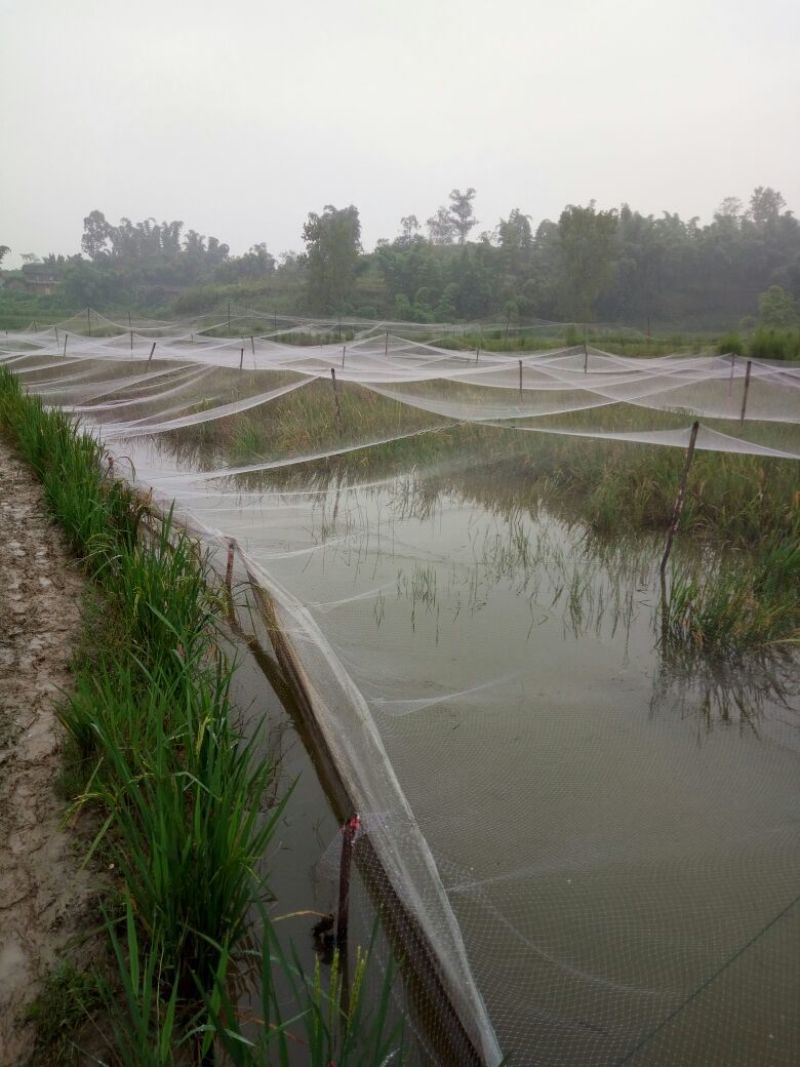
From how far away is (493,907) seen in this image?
1.47 metres

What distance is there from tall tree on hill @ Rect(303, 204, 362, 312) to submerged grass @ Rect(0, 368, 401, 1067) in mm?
18332

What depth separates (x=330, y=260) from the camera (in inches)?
775

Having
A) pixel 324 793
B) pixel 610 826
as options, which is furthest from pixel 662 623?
pixel 324 793

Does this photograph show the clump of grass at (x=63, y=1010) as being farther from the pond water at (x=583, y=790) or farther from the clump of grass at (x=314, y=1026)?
the pond water at (x=583, y=790)

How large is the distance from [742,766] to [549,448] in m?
3.64

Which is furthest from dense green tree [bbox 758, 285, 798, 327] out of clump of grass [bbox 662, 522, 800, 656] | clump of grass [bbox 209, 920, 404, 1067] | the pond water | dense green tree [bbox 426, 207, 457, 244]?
dense green tree [bbox 426, 207, 457, 244]

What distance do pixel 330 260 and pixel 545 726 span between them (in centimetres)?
1947

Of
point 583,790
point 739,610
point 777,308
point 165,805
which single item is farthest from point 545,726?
point 777,308

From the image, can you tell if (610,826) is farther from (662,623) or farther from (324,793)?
(662,623)

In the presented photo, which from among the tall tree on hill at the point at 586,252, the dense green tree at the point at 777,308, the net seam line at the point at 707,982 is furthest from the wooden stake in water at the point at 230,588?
the tall tree on hill at the point at 586,252

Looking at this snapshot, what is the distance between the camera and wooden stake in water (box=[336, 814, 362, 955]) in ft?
4.50

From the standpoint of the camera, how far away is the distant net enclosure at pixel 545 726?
1306mm

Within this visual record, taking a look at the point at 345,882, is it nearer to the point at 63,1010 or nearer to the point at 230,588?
the point at 63,1010

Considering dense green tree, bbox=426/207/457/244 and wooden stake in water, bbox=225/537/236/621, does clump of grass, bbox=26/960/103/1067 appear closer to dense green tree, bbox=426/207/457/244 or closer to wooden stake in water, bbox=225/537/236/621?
wooden stake in water, bbox=225/537/236/621
